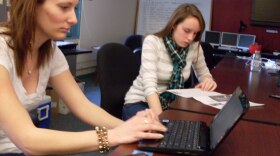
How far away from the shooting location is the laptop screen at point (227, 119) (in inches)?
33.4

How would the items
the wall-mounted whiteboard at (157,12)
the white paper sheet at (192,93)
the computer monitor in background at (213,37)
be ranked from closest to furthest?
the white paper sheet at (192,93)
the computer monitor in background at (213,37)
the wall-mounted whiteboard at (157,12)

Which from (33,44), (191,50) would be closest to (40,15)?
(33,44)

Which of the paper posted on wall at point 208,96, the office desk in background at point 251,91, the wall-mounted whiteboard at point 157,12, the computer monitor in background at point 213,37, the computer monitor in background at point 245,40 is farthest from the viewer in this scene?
the wall-mounted whiteboard at point 157,12

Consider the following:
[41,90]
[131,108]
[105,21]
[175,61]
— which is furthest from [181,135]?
[105,21]

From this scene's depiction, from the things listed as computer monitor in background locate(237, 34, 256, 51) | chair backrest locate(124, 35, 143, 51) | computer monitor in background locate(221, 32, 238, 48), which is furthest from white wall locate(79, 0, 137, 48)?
computer monitor in background locate(237, 34, 256, 51)

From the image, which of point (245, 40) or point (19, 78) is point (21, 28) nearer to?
point (19, 78)

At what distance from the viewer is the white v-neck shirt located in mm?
1056

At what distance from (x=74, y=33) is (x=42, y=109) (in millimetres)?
2195

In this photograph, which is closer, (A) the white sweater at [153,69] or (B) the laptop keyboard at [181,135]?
(B) the laptop keyboard at [181,135]

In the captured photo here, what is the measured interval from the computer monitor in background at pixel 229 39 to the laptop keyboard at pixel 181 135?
13.8ft

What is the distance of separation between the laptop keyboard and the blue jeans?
27.6 inches

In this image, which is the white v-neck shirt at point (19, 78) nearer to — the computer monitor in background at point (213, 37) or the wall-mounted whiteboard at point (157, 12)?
the computer monitor in background at point (213, 37)

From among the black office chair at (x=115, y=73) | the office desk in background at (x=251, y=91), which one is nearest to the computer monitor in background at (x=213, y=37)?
the office desk in background at (x=251, y=91)

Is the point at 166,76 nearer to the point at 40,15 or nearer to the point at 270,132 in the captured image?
the point at 270,132
